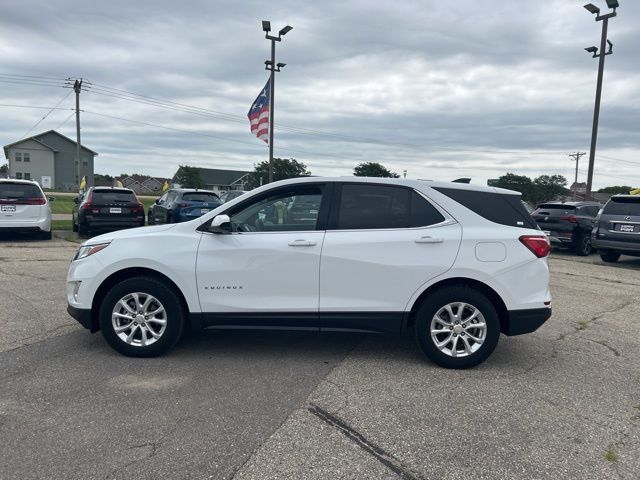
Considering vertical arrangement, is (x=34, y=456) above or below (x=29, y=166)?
below

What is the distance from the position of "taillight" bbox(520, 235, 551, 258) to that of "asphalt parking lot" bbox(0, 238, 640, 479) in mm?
1067

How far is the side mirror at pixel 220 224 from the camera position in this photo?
178 inches

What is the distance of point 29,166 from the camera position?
73.1 m

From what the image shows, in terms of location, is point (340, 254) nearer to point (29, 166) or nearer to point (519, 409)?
point (519, 409)

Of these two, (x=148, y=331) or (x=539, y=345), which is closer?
(x=148, y=331)

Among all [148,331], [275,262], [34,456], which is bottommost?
[34,456]

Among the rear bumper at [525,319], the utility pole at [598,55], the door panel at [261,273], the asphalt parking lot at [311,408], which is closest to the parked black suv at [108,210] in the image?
the asphalt parking lot at [311,408]

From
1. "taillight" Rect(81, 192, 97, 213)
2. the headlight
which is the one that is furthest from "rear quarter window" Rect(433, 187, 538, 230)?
"taillight" Rect(81, 192, 97, 213)

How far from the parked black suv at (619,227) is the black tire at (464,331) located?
29.8 ft

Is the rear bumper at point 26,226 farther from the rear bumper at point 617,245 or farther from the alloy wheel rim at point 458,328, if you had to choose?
the rear bumper at point 617,245

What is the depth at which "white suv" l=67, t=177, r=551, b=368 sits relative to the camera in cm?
455

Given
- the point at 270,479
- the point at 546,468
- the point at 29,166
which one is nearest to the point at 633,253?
the point at 546,468

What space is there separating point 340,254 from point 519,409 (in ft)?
6.16

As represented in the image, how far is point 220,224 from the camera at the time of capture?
4512mm
